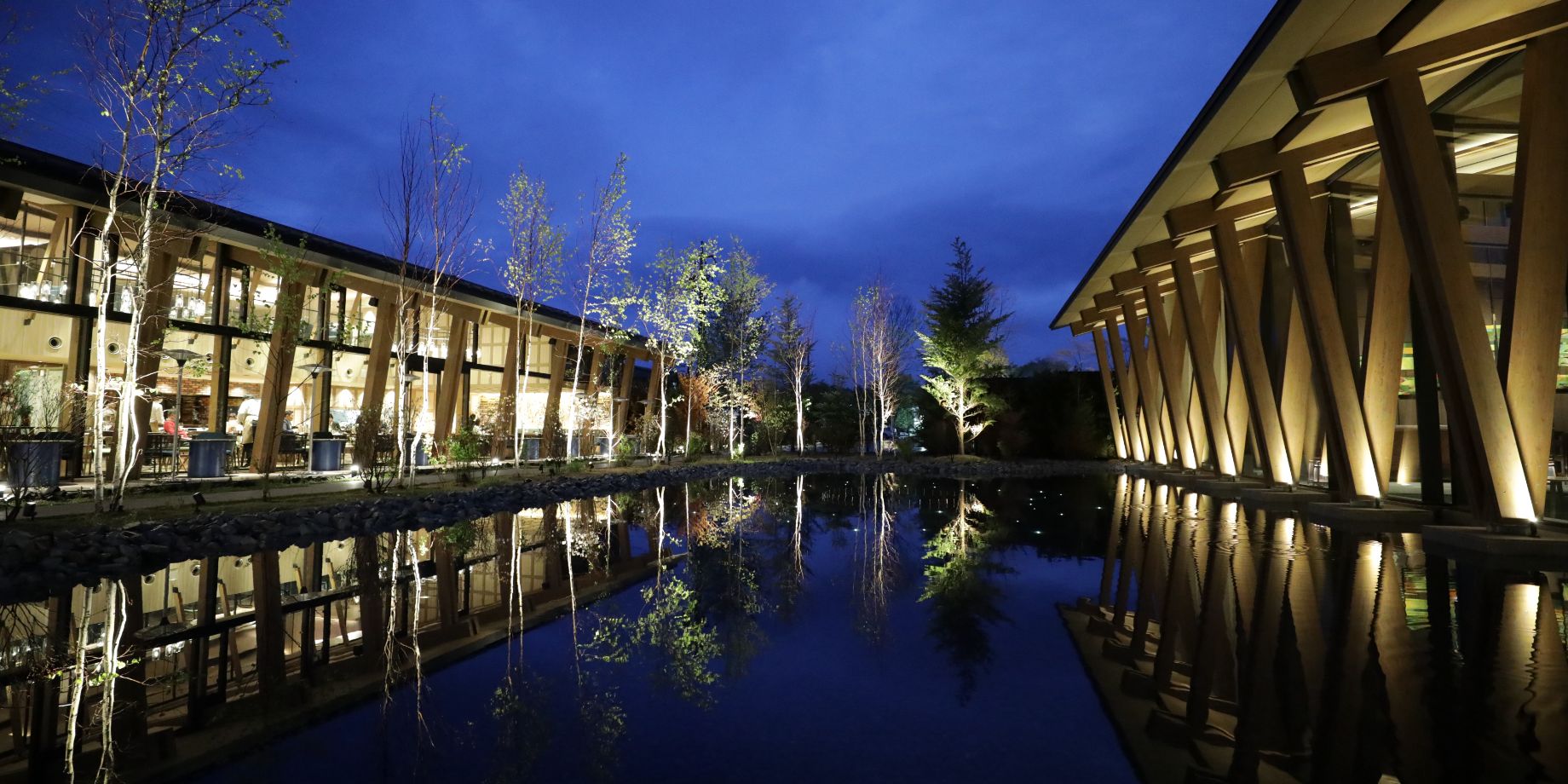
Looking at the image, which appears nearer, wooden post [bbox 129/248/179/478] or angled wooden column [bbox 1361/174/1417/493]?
angled wooden column [bbox 1361/174/1417/493]

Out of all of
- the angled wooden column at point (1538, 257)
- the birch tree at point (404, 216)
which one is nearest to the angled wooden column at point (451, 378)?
the birch tree at point (404, 216)

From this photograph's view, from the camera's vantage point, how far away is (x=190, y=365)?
52.2 feet

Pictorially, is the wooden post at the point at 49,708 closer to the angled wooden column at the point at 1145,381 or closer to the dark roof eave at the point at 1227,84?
the dark roof eave at the point at 1227,84

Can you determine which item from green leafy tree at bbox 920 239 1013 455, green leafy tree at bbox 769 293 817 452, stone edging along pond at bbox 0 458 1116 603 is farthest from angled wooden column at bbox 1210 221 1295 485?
green leafy tree at bbox 769 293 817 452

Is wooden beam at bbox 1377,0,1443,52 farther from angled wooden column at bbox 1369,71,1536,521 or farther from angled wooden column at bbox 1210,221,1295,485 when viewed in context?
angled wooden column at bbox 1210,221,1295,485

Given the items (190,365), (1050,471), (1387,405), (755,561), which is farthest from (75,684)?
(1050,471)

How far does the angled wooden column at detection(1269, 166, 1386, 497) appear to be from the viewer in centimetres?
1084

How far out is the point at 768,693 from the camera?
143 inches

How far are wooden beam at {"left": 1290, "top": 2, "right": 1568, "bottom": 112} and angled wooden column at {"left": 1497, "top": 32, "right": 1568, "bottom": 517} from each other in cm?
34

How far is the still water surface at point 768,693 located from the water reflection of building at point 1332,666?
0.34 metres

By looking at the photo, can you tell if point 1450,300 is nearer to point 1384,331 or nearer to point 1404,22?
point 1404,22

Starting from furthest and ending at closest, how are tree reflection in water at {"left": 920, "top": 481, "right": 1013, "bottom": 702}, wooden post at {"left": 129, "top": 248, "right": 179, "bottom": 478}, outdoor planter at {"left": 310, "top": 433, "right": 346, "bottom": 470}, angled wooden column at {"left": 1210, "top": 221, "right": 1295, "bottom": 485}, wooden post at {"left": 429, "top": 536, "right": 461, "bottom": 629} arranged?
outdoor planter at {"left": 310, "top": 433, "right": 346, "bottom": 470}
angled wooden column at {"left": 1210, "top": 221, "right": 1295, "bottom": 485}
wooden post at {"left": 129, "top": 248, "right": 179, "bottom": 478}
wooden post at {"left": 429, "top": 536, "right": 461, "bottom": 629}
tree reflection in water at {"left": 920, "top": 481, "right": 1013, "bottom": 702}

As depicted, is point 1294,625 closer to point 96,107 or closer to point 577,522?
point 577,522

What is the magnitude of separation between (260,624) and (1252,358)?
14.8 m
